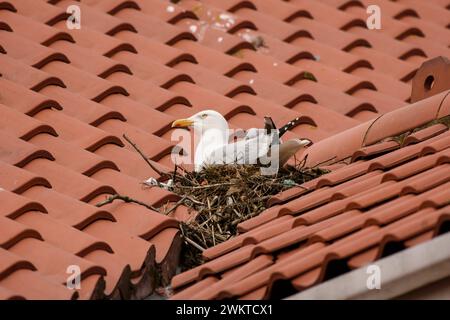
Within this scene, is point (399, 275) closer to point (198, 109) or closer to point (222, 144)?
point (222, 144)

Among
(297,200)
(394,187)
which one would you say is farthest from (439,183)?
(297,200)

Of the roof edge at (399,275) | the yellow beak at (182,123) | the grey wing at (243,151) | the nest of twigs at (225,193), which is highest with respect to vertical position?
the yellow beak at (182,123)

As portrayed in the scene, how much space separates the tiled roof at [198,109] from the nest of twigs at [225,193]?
0.49ft

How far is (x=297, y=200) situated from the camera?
20.2ft

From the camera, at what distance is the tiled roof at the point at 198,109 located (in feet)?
17.6

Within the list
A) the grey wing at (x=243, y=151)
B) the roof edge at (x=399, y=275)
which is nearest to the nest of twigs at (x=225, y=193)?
the grey wing at (x=243, y=151)

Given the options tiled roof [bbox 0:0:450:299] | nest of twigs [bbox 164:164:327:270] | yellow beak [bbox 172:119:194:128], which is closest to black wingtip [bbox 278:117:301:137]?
tiled roof [bbox 0:0:450:299]

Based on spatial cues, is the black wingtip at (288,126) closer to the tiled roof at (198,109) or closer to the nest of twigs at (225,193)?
the tiled roof at (198,109)

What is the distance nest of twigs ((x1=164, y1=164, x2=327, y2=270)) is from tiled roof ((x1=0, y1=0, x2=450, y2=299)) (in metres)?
0.15

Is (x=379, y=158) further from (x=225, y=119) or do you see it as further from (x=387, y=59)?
(x=387, y=59)

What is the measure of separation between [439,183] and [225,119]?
2.26 meters

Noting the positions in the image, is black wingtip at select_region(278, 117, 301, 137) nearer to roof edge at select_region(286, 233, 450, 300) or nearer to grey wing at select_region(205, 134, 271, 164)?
grey wing at select_region(205, 134, 271, 164)

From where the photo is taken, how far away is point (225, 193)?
22.7 ft

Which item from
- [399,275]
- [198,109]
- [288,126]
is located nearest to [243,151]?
[288,126]
